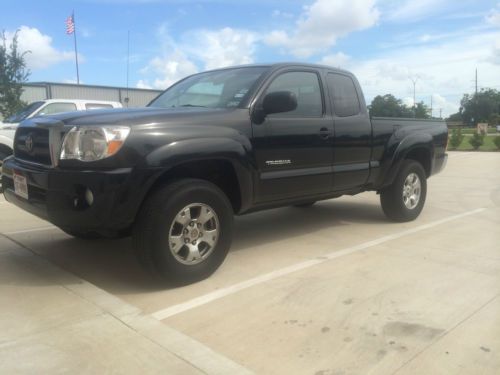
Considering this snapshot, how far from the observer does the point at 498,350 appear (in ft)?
8.73

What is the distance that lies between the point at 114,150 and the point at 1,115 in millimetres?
14035

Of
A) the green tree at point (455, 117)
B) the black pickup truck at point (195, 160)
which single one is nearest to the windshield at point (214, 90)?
the black pickup truck at point (195, 160)

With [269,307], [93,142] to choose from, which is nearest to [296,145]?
[269,307]

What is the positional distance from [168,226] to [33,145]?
1.32 metres

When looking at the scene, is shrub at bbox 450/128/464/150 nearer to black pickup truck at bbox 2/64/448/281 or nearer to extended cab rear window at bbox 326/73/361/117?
extended cab rear window at bbox 326/73/361/117

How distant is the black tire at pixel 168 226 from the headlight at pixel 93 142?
472 mm

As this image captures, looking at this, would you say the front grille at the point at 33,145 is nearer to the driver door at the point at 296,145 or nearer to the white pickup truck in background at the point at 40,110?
the driver door at the point at 296,145

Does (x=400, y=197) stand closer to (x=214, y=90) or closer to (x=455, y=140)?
(x=214, y=90)

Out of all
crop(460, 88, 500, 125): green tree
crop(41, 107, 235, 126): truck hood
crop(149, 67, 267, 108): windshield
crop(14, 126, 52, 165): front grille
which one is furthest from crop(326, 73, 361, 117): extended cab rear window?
crop(460, 88, 500, 125): green tree

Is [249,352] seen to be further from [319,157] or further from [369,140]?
[369,140]

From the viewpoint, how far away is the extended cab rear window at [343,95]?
198 inches

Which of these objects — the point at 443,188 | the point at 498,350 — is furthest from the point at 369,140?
the point at 443,188

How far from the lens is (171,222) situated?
342 centimetres

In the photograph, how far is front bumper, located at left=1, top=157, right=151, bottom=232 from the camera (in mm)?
3193
